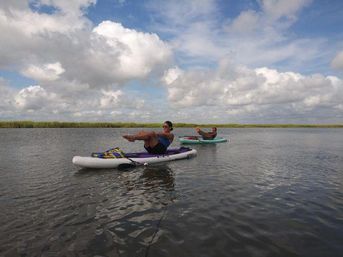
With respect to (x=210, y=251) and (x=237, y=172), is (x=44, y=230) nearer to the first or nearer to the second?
(x=210, y=251)

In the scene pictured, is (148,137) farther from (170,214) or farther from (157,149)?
(170,214)

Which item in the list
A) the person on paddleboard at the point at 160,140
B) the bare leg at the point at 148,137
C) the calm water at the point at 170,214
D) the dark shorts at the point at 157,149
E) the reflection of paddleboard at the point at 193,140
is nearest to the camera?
the calm water at the point at 170,214

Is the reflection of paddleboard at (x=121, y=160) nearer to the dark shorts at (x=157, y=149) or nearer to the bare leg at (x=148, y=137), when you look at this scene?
the dark shorts at (x=157, y=149)

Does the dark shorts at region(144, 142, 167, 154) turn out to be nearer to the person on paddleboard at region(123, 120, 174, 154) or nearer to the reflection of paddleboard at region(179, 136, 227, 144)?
the person on paddleboard at region(123, 120, 174, 154)

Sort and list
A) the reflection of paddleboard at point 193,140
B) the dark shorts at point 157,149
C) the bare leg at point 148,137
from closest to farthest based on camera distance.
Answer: the bare leg at point 148,137
the dark shorts at point 157,149
the reflection of paddleboard at point 193,140

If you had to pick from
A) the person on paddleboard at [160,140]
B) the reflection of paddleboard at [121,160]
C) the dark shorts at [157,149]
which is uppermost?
the person on paddleboard at [160,140]

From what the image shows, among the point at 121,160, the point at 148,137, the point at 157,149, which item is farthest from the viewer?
the point at 157,149

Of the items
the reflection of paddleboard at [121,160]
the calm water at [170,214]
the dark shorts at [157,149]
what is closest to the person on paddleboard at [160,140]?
the dark shorts at [157,149]

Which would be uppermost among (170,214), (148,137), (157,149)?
(148,137)

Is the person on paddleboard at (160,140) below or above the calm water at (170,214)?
above

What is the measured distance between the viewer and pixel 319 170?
620 inches

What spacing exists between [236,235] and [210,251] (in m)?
1.14

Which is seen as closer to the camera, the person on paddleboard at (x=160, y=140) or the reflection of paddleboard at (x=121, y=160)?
the reflection of paddleboard at (x=121, y=160)

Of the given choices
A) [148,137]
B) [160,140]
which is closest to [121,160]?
[148,137]
